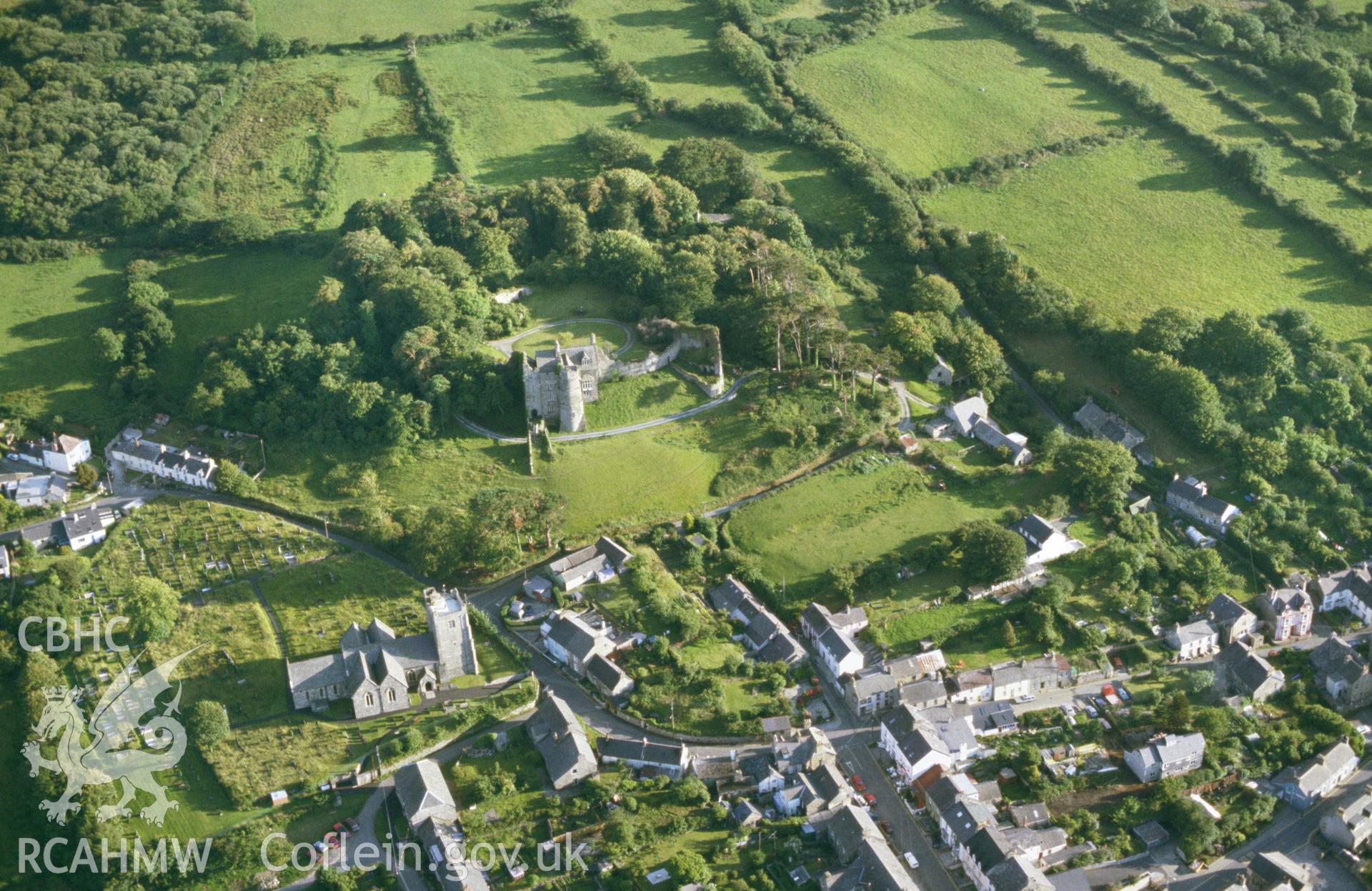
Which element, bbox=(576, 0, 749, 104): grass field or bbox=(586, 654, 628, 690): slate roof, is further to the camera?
bbox=(576, 0, 749, 104): grass field

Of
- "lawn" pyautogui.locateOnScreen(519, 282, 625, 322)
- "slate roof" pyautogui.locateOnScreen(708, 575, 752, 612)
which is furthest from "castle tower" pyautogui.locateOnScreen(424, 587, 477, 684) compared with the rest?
"lawn" pyautogui.locateOnScreen(519, 282, 625, 322)

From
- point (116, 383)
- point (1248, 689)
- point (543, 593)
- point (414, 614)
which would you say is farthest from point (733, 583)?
point (116, 383)

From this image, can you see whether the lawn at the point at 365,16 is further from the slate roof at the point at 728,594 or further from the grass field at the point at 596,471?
the slate roof at the point at 728,594

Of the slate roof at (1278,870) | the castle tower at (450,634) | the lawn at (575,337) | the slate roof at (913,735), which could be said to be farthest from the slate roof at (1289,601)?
the castle tower at (450,634)

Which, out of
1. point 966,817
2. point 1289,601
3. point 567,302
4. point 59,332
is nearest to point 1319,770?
point 1289,601

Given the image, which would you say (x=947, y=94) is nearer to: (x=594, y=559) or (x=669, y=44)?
(x=669, y=44)

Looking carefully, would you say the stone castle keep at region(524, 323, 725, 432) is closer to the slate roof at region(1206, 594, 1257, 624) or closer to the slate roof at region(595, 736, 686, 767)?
the slate roof at region(595, 736, 686, 767)

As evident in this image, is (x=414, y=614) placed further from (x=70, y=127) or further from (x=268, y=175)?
(x=70, y=127)
